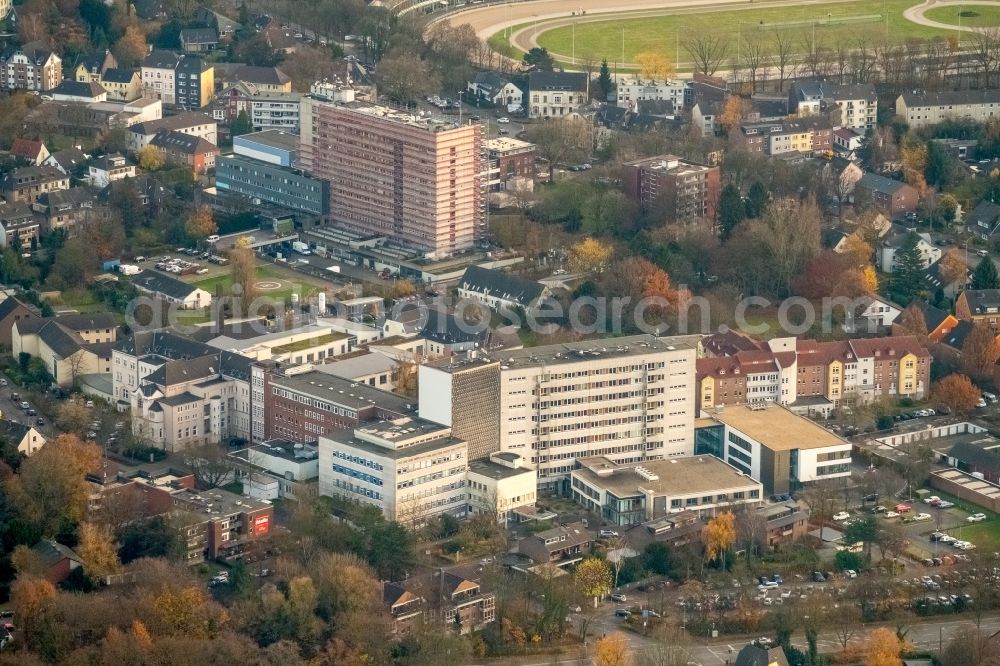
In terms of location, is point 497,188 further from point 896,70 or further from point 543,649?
point 543,649

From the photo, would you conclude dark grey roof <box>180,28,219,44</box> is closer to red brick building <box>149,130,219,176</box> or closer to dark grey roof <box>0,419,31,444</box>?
red brick building <box>149,130,219,176</box>

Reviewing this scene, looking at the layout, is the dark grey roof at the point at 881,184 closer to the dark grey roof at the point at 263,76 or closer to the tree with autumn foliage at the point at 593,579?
the dark grey roof at the point at 263,76

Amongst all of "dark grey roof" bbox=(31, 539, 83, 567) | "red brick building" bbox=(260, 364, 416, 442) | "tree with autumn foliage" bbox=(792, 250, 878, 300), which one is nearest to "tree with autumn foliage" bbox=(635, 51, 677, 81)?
"tree with autumn foliage" bbox=(792, 250, 878, 300)

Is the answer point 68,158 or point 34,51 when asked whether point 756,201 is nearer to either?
point 68,158

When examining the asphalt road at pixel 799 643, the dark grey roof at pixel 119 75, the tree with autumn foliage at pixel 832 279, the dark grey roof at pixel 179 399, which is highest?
the dark grey roof at pixel 119 75

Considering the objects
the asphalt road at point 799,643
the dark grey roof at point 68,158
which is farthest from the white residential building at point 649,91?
the asphalt road at point 799,643

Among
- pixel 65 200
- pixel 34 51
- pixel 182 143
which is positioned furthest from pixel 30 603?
pixel 34 51

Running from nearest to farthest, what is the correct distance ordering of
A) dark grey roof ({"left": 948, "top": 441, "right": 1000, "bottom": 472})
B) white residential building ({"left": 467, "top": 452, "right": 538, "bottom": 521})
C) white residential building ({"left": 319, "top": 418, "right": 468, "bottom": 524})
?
white residential building ({"left": 319, "top": 418, "right": 468, "bottom": 524})
white residential building ({"left": 467, "top": 452, "right": 538, "bottom": 521})
dark grey roof ({"left": 948, "top": 441, "right": 1000, "bottom": 472})
